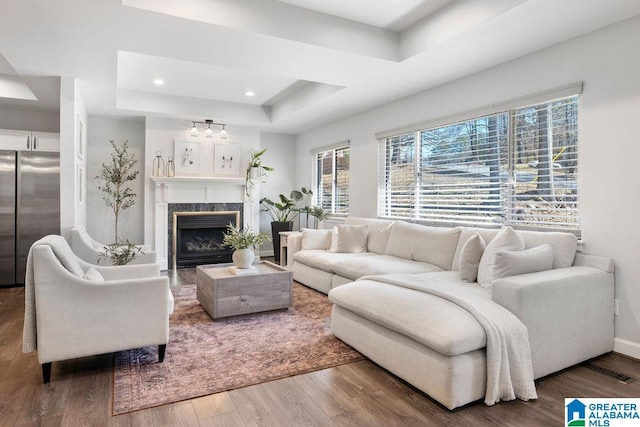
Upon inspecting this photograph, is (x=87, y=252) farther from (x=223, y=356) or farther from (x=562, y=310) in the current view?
(x=562, y=310)

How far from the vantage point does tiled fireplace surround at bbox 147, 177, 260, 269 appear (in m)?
6.38

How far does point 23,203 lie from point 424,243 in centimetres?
509

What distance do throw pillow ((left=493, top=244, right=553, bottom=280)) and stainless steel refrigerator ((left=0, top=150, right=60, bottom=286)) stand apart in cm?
541

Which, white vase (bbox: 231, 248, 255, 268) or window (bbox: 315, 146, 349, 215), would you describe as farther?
window (bbox: 315, 146, 349, 215)

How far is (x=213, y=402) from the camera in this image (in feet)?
7.20

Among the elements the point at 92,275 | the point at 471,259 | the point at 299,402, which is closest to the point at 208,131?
the point at 92,275

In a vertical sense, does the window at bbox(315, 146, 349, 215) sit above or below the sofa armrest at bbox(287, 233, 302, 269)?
above

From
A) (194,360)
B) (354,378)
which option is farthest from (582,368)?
(194,360)

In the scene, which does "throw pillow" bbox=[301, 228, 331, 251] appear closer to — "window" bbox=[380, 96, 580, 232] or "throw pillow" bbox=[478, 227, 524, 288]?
"window" bbox=[380, 96, 580, 232]

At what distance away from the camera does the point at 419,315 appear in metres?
2.31

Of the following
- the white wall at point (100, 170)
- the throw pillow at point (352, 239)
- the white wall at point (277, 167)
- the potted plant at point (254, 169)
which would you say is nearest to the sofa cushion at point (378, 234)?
the throw pillow at point (352, 239)

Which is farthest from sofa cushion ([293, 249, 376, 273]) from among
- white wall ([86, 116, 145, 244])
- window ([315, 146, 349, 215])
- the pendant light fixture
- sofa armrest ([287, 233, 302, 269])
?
white wall ([86, 116, 145, 244])

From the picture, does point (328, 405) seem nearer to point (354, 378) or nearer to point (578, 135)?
point (354, 378)

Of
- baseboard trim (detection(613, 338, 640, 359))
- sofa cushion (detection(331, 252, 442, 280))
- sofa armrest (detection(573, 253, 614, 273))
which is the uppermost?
sofa armrest (detection(573, 253, 614, 273))
